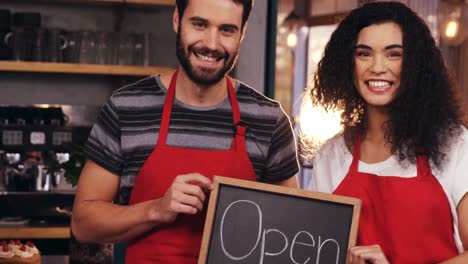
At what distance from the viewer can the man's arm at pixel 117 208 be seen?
149 cm

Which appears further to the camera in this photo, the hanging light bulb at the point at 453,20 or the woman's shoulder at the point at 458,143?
the hanging light bulb at the point at 453,20

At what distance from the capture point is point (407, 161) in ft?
5.11

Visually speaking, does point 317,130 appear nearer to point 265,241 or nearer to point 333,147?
point 333,147

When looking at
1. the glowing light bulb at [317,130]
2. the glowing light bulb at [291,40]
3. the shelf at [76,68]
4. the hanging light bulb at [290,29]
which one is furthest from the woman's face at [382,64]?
the glowing light bulb at [291,40]

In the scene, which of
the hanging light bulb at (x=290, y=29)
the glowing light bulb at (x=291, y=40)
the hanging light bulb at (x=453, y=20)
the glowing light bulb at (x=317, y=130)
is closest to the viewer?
the glowing light bulb at (x=317, y=130)

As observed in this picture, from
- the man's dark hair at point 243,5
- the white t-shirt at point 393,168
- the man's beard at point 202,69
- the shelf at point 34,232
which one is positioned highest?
the man's dark hair at point 243,5

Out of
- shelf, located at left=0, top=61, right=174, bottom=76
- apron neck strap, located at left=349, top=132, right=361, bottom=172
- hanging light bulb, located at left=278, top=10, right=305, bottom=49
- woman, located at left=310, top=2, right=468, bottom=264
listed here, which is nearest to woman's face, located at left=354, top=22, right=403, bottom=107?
woman, located at left=310, top=2, right=468, bottom=264

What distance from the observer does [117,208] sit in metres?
1.61

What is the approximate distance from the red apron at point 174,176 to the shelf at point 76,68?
2144 millimetres

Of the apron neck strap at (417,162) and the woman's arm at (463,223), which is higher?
the apron neck strap at (417,162)

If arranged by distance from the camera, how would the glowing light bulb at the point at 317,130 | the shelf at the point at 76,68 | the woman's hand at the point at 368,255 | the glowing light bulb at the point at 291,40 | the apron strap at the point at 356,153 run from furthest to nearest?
the glowing light bulb at the point at 291,40, the shelf at the point at 76,68, the glowing light bulb at the point at 317,130, the apron strap at the point at 356,153, the woman's hand at the point at 368,255

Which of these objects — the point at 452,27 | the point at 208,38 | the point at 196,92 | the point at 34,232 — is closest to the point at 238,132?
the point at 196,92

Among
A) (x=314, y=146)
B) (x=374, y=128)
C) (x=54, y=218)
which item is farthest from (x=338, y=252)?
(x=54, y=218)

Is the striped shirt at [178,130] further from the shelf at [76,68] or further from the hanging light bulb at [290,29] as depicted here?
the hanging light bulb at [290,29]
